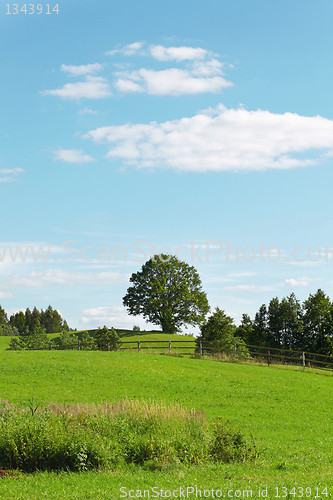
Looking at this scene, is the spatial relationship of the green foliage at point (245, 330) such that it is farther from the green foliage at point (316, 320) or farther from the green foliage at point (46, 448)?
the green foliage at point (46, 448)

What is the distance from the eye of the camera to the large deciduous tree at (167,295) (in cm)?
6494

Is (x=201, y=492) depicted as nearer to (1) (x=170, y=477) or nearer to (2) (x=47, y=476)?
(1) (x=170, y=477)

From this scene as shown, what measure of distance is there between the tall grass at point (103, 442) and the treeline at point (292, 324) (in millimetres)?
50632

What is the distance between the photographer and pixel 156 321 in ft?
221

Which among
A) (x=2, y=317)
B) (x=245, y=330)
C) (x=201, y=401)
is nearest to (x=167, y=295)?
(x=245, y=330)

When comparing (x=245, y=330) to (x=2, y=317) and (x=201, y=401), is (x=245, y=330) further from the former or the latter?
(x=2, y=317)

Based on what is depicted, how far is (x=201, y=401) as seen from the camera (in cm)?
1898

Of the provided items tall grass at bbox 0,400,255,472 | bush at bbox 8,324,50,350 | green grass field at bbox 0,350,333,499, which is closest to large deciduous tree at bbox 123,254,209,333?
bush at bbox 8,324,50,350

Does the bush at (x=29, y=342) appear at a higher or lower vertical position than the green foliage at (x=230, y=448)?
lower

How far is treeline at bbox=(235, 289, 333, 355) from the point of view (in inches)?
2375

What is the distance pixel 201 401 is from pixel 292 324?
154 ft

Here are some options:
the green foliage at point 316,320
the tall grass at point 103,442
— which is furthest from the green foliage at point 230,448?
the green foliage at point 316,320

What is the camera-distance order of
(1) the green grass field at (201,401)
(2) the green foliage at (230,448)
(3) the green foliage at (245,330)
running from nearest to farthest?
(1) the green grass field at (201,401)
(2) the green foliage at (230,448)
(3) the green foliage at (245,330)

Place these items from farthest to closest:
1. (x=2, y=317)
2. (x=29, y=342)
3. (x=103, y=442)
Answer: (x=2, y=317) → (x=29, y=342) → (x=103, y=442)
